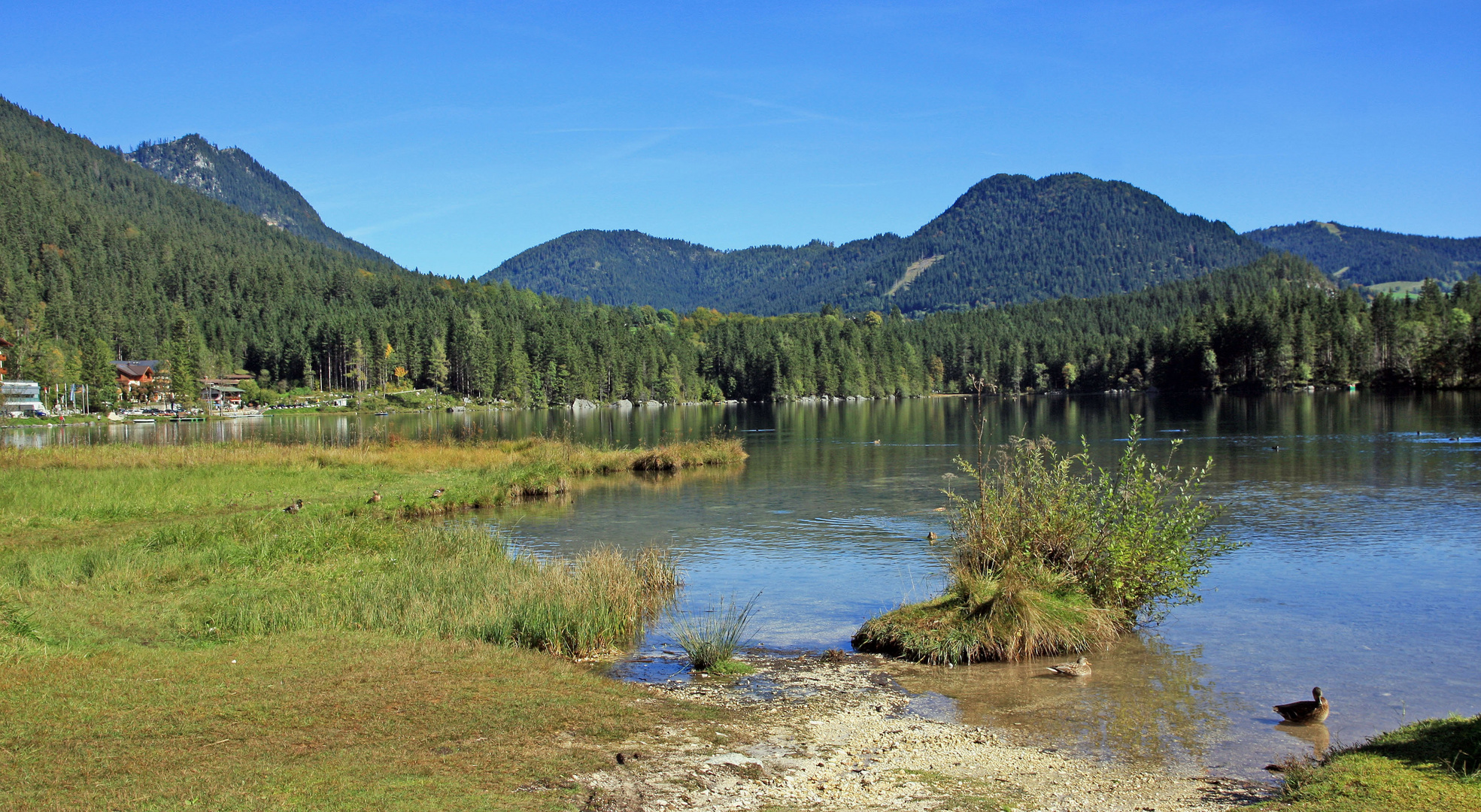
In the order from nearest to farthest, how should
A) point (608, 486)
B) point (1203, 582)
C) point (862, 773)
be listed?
point (862, 773)
point (1203, 582)
point (608, 486)

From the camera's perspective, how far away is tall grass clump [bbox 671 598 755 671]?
1512 centimetres

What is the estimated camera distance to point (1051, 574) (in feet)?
56.0

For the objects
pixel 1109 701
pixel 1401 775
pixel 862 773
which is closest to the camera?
pixel 1401 775

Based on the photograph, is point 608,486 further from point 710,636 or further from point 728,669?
point 728,669

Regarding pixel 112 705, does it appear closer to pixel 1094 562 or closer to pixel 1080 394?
pixel 1094 562

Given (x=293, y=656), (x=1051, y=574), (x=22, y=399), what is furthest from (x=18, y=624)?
(x=22, y=399)

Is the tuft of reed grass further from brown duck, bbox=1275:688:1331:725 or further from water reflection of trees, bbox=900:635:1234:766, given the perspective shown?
brown duck, bbox=1275:688:1331:725

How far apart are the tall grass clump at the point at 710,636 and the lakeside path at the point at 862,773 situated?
6.33ft

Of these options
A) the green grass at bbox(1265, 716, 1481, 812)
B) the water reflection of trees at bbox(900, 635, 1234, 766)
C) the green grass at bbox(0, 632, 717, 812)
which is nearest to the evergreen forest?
the water reflection of trees at bbox(900, 635, 1234, 766)

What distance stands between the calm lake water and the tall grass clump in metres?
0.46

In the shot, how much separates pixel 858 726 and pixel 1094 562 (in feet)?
24.0

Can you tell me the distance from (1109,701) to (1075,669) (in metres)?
1.17

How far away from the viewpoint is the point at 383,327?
570 ft

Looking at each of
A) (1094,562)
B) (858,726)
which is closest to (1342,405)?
(1094,562)
